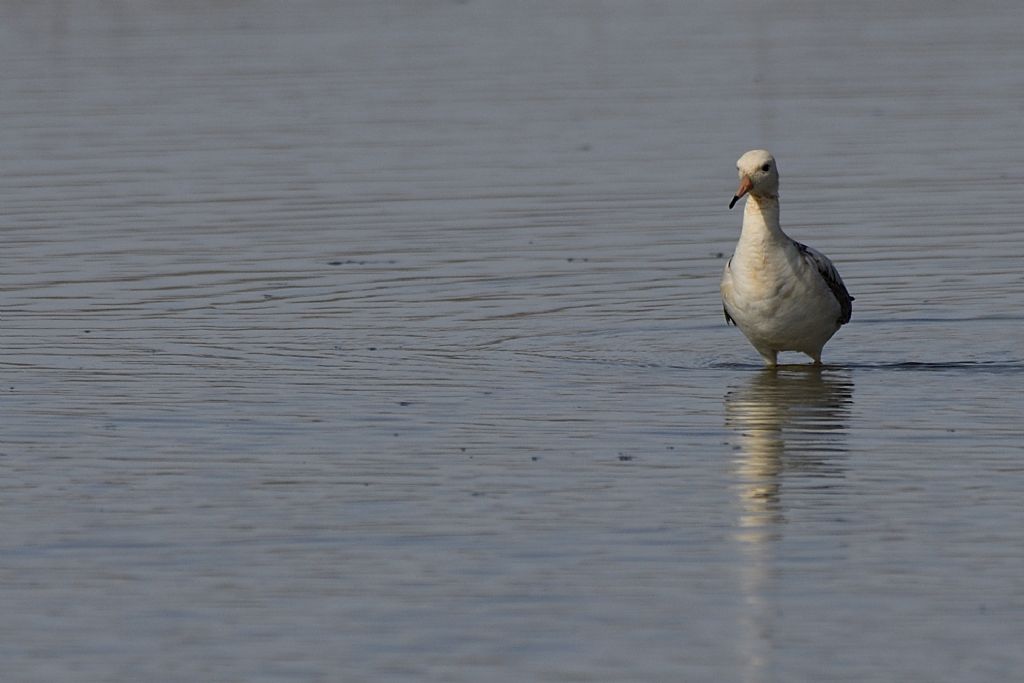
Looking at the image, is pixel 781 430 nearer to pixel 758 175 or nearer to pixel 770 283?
pixel 770 283

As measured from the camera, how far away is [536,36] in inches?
1442

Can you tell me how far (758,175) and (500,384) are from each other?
218 centimetres

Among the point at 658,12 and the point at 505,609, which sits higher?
the point at 658,12

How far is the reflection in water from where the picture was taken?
8.98m

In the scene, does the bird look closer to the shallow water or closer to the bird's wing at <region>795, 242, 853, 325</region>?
the bird's wing at <region>795, 242, 853, 325</region>

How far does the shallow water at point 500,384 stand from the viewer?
354 inches

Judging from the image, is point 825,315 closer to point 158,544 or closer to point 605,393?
point 605,393

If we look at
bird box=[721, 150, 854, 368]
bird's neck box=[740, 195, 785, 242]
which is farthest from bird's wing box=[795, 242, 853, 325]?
bird's neck box=[740, 195, 785, 242]

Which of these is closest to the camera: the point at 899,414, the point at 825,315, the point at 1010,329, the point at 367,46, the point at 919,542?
the point at 919,542

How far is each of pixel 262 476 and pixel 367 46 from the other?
24.6 meters

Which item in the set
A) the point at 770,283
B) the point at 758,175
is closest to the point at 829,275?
the point at 770,283

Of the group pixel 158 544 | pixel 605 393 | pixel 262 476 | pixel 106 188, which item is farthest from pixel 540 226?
pixel 158 544

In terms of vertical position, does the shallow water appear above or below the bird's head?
below

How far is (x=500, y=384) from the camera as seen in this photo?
1409cm
